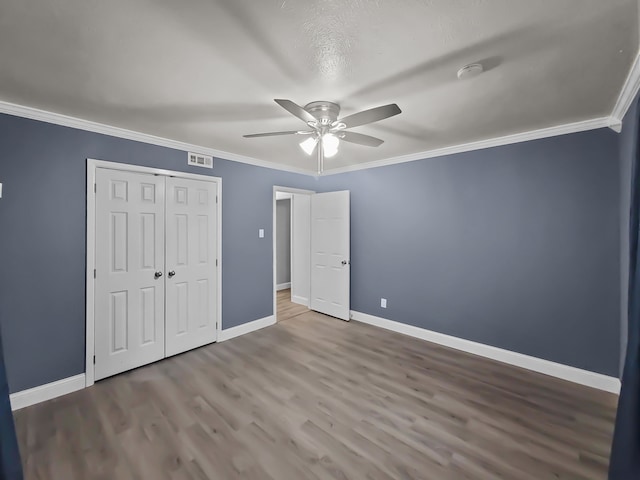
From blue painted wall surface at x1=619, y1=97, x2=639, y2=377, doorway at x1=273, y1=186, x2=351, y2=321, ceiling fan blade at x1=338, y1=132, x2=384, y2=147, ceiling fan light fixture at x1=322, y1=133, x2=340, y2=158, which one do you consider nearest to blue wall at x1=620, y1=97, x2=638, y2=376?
blue painted wall surface at x1=619, y1=97, x2=639, y2=377

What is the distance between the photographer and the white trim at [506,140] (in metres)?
2.64

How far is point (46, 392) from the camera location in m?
2.48

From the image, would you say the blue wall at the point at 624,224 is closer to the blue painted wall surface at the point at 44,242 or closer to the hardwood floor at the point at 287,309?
the hardwood floor at the point at 287,309

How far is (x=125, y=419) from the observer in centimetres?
223

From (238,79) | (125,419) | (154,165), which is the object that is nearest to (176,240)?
(154,165)

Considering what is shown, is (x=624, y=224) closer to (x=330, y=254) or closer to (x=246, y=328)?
(x=330, y=254)

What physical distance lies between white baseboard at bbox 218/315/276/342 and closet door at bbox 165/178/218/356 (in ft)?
0.46

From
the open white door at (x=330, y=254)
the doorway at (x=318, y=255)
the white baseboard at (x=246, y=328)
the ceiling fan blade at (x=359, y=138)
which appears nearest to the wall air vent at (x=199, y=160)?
the doorway at (x=318, y=255)

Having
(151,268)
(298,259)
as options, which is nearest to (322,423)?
(151,268)

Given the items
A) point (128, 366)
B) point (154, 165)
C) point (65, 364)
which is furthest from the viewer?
point (154, 165)

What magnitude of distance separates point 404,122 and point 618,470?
8.50ft

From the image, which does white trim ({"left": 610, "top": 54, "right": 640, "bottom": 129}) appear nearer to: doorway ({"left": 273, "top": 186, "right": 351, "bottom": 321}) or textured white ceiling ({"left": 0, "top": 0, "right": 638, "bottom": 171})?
textured white ceiling ({"left": 0, "top": 0, "right": 638, "bottom": 171})

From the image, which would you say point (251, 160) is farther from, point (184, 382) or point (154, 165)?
point (184, 382)

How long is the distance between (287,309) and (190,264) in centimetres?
219
